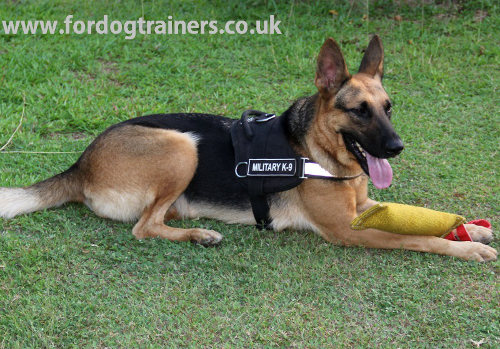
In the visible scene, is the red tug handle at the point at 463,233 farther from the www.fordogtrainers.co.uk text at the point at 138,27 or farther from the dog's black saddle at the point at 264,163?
the www.fordogtrainers.co.uk text at the point at 138,27

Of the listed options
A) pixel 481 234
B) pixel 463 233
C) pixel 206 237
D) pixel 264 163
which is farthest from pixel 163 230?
pixel 481 234

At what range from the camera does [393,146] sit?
3.94 m

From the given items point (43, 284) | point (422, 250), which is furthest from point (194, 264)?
point (422, 250)

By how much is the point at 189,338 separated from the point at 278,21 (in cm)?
572

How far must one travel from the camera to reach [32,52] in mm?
7477

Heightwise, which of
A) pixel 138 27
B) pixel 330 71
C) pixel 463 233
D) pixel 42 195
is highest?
pixel 330 71

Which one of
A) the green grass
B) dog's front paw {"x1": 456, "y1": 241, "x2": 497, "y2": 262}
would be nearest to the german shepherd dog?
dog's front paw {"x1": 456, "y1": 241, "x2": 497, "y2": 262}

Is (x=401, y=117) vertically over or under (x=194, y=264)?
over

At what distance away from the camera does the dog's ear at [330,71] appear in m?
4.21

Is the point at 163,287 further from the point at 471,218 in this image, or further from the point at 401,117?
the point at 401,117

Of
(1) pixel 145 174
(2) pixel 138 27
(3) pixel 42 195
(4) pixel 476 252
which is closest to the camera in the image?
(4) pixel 476 252

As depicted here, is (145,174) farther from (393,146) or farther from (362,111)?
(393,146)

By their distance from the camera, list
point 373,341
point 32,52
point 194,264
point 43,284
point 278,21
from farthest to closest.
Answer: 1. point 278,21
2. point 32,52
3. point 194,264
4. point 43,284
5. point 373,341

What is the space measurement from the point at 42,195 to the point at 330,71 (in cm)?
244
